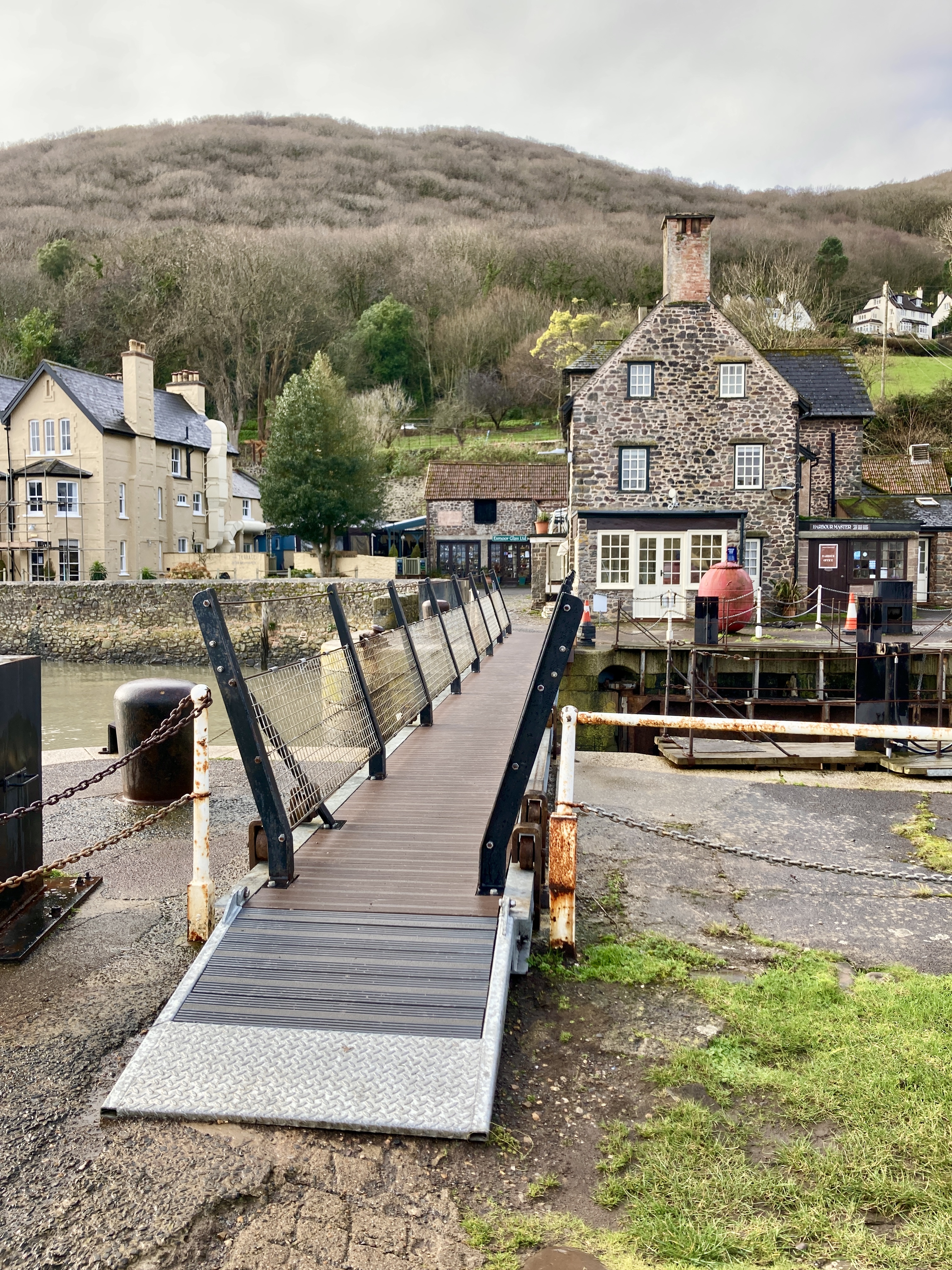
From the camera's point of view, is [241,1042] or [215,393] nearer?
[241,1042]

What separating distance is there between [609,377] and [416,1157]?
29598mm

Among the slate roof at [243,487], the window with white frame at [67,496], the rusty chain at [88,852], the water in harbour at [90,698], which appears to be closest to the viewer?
the rusty chain at [88,852]

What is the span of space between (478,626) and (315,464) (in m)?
29.5

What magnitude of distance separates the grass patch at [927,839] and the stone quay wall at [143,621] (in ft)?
90.2

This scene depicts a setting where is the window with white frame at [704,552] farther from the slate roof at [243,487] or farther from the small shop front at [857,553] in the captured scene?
the slate roof at [243,487]

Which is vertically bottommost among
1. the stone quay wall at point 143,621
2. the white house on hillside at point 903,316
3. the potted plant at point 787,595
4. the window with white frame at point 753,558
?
the stone quay wall at point 143,621

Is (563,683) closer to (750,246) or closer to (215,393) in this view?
(215,393)

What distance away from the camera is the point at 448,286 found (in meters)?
73.8

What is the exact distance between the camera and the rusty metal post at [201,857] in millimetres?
4883

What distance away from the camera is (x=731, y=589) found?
81.9ft

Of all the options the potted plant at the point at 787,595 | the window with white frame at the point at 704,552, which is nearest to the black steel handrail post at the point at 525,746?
the window with white frame at the point at 704,552

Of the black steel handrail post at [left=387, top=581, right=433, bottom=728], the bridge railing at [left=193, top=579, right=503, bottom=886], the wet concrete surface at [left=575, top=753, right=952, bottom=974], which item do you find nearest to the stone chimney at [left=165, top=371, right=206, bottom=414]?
the black steel handrail post at [left=387, top=581, right=433, bottom=728]

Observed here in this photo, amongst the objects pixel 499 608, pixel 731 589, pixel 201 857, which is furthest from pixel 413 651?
pixel 731 589

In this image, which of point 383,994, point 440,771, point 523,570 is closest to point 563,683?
point 440,771
